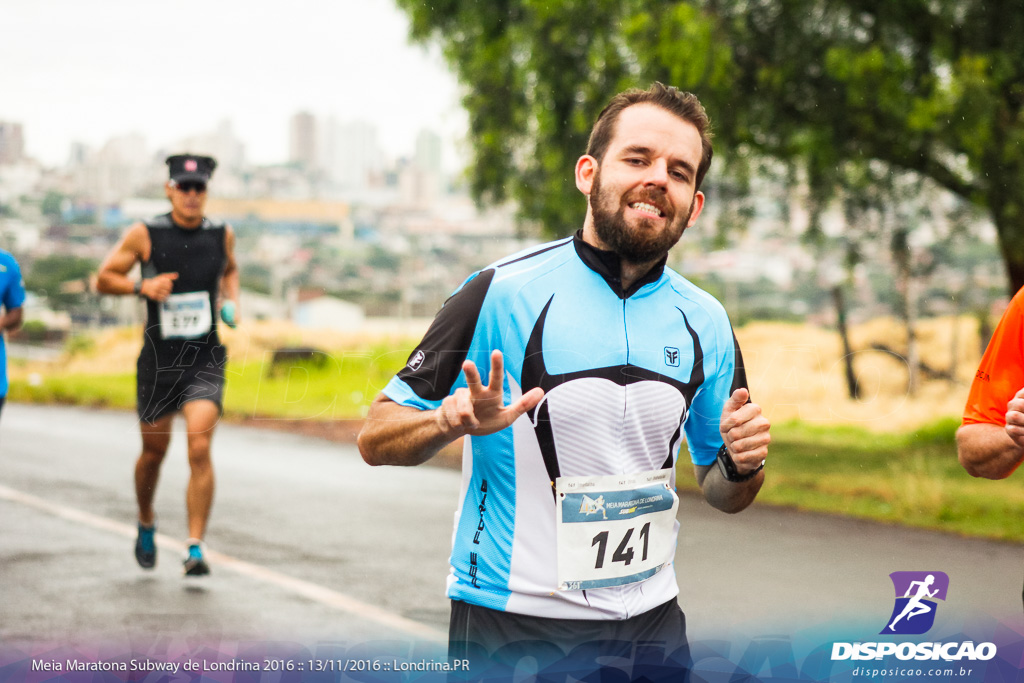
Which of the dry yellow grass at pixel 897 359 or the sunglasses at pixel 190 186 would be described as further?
the dry yellow grass at pixel 897 359

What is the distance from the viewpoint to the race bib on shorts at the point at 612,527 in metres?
2.18

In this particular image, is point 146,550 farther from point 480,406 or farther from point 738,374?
point 480,406

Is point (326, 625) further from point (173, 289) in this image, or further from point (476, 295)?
point (476, 295)

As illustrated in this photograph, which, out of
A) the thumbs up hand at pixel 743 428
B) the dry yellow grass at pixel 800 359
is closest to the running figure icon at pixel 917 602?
the dry yellow grass at pixel 800 359

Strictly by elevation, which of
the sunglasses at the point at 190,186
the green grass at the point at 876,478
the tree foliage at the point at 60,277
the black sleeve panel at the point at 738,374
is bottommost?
the green grass at the point at 876,478

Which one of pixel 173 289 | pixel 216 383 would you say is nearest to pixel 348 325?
pixel 216 383

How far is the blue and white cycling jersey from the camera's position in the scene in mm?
2156

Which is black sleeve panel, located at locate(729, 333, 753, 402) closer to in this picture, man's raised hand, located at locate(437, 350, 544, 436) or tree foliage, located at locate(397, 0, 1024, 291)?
man's raised hand, located at locate(437, 350, 544, 436)

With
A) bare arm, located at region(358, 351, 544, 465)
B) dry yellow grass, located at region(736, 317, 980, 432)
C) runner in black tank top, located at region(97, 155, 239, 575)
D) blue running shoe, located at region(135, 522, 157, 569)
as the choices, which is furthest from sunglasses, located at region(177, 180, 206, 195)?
dry yellow grass, located at region(736, 317, 980, 432)

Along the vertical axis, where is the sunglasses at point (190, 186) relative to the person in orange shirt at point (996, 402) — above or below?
above

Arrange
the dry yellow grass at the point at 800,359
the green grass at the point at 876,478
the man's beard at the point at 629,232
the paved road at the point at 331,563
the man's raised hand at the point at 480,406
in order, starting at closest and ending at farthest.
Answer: the man's raised hand at the point at 480,406 < the man's beard at the point at 629,232 < the dry yellow grass at the point at 800,359 < the paved road at the point at 331,563 < the green grass at the point at 876,478

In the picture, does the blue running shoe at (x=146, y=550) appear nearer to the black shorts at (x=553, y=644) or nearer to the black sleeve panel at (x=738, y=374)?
the black shorts at (x=553, y=644)

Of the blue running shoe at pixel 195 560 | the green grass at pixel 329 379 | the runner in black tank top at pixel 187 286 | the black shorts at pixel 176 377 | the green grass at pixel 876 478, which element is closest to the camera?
the green grass at pixel 329 379

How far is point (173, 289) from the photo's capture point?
14.0ft
